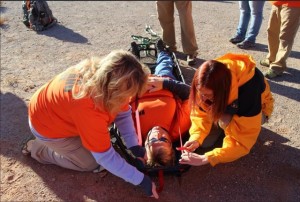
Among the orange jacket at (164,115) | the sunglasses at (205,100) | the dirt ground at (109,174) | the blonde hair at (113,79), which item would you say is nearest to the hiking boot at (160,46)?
the dirt ground at (109,174)

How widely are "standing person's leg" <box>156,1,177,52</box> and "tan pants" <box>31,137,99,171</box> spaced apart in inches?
95.8

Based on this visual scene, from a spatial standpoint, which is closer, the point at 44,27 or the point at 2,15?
the point at 44,27

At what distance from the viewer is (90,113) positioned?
2.37 meters

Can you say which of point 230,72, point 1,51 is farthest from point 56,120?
point 1,51

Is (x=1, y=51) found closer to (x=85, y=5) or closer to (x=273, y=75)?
(x=85, y=5)

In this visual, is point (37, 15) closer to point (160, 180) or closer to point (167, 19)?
point (167, 19)

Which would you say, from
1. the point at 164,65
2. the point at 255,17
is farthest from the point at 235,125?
the point at 255,17

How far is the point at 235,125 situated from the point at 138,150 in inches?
34.2

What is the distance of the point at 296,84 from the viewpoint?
4191 mm

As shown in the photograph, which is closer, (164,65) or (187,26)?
(164,65)

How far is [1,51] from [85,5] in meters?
2.70

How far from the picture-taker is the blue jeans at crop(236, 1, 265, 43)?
4754 mm

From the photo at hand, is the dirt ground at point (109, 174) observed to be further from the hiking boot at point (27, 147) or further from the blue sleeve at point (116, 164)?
the blue sleeve at point (116, 164)

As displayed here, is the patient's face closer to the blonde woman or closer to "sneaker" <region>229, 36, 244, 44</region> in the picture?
the blonde woman
